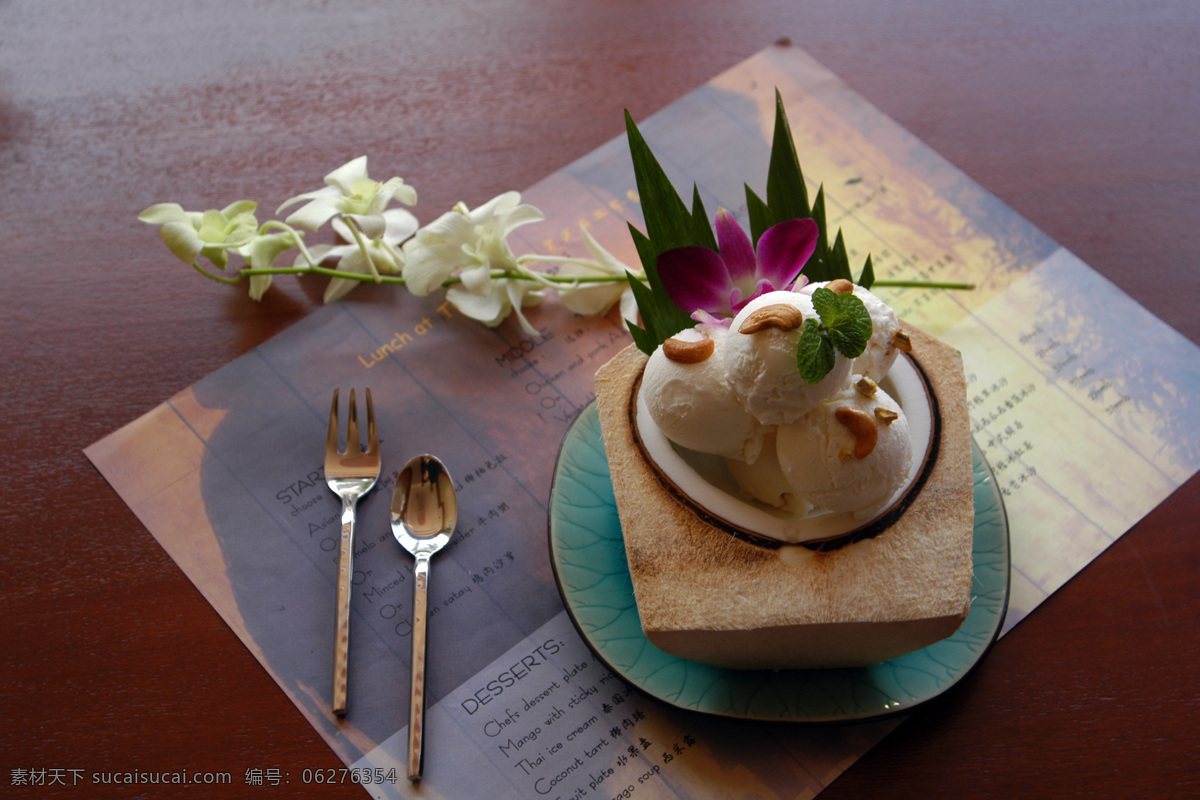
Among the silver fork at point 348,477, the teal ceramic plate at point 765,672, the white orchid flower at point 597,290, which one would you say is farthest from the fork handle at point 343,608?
the white orchid flower at point 597,290

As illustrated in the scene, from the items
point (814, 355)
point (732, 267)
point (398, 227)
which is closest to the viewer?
point (814, 355)

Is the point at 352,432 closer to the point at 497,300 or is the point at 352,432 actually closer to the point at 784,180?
the point at 497,300

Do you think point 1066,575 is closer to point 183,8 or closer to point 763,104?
point 763,104

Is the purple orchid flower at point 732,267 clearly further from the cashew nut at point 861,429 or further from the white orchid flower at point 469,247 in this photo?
the white orchid flower at point 469,247

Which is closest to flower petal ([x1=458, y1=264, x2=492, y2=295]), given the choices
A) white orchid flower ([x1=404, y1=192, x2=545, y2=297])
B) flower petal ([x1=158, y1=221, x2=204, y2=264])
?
white orchid flower ([x1=404, y1=192, x2=545, y2=297])

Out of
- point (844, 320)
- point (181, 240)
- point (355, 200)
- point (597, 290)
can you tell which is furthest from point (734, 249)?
point (181, 240)

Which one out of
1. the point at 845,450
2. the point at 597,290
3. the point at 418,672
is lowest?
the point at 418,672
